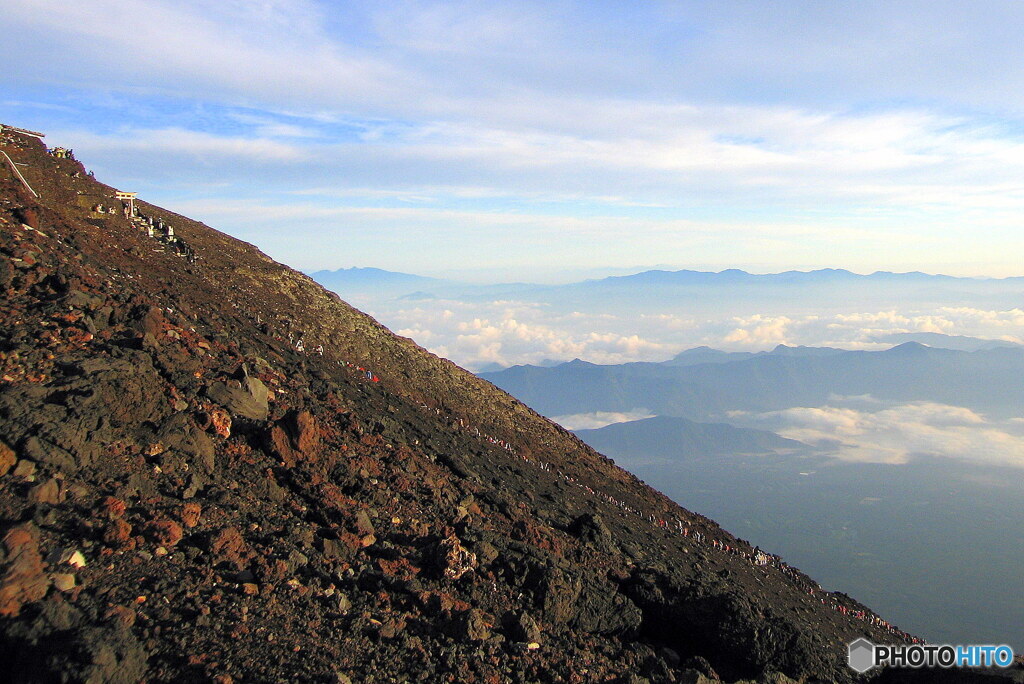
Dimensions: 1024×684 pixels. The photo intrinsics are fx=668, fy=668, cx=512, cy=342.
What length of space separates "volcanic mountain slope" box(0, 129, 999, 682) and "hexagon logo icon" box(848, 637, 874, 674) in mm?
701

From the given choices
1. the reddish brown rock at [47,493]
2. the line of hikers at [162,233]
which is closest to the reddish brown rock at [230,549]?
the reddish brown rock at [47,493]

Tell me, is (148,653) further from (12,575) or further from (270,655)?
(12,575)

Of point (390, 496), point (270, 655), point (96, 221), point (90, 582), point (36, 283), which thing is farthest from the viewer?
point (96, 221)

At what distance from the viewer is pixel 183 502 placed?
32.1 feet

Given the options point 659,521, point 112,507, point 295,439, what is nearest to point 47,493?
point 112,507

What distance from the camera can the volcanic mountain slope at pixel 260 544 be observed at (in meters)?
7.32

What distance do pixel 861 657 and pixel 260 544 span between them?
11.8 m

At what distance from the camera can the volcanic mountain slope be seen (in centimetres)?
732

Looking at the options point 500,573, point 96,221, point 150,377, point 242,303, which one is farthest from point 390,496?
point 96,221

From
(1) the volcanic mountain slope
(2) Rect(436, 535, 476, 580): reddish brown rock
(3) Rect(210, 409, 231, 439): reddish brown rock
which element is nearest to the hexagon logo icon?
(1) the volcanic mountain slope

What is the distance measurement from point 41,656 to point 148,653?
3.06 ft

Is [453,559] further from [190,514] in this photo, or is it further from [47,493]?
[47,493]

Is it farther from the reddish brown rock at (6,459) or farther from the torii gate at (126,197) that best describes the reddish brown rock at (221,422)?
the torii gate at (126,197)

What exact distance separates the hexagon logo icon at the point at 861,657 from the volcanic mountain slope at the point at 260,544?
0.70 m
